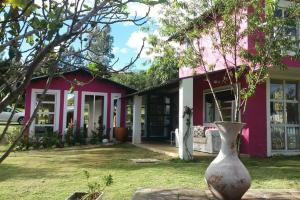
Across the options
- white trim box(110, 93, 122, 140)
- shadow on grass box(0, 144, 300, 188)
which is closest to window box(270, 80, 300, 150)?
shadow on grass box(0, 144, 300, 188)

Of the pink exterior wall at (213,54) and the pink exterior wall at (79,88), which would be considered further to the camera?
the pink exterior wall at (79,88)

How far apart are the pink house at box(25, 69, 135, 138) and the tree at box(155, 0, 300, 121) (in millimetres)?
7158

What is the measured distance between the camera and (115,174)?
9.34 metres

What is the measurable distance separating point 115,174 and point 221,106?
22.0 feet

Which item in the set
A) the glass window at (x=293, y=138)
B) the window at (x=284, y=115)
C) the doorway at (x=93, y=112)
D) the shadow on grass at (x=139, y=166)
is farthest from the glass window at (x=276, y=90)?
the doorway at (x=93, y=112)

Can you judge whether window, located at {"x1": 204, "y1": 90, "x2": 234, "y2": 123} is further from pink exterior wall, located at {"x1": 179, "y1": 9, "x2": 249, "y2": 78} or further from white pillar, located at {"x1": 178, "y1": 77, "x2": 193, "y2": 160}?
white pillar, located at {"x1": 178, "y1": 77, "x2": 193, "y2": 160}

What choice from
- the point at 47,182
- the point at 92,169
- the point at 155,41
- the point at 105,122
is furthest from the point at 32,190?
the point at 105,122

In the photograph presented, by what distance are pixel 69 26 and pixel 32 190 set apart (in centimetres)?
→ 655

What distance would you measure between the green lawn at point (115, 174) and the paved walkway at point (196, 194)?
520 mm

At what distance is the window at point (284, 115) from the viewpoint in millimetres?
13461

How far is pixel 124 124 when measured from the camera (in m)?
20.3

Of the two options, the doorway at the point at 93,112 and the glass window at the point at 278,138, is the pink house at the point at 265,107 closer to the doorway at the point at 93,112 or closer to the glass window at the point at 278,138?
the glass window at the point at 278,138

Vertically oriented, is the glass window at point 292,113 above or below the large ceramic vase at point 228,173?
above

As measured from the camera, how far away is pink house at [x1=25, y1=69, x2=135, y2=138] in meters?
17.9
